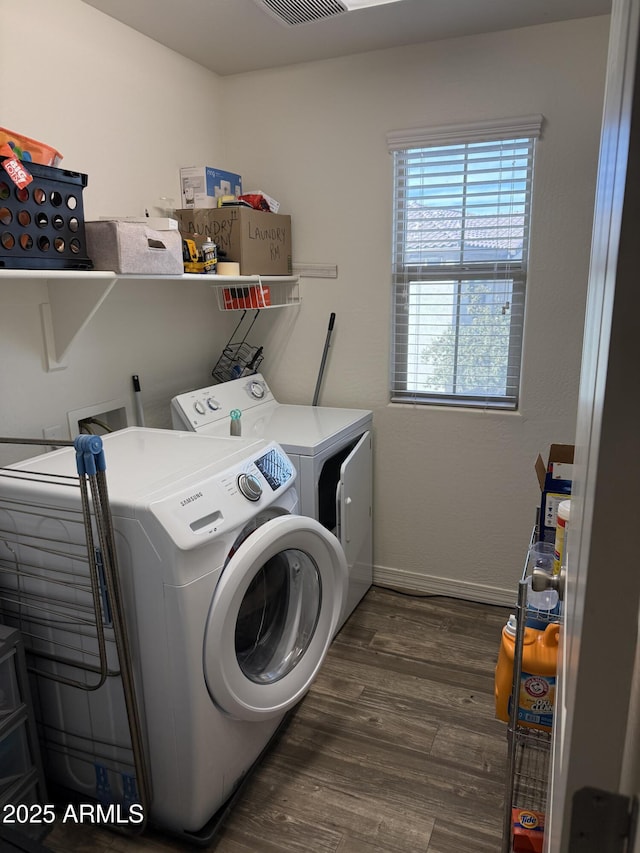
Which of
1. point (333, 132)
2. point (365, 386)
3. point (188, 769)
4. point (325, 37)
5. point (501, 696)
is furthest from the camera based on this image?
point (365, 386)

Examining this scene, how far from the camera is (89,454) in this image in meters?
1.35

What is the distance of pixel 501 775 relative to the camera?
6.01ft

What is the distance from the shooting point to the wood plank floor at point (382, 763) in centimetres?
162

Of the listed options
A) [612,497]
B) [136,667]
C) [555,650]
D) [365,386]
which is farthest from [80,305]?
[612,497]

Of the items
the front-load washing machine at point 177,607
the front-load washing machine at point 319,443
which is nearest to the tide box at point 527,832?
the front-load washing machine at point 177,607

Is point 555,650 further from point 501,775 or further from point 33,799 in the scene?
point 33,799

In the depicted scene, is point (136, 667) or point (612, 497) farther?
point (136, 667)

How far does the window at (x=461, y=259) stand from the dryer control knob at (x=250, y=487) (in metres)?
1.32

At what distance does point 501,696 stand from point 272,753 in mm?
951

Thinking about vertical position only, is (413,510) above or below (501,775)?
above

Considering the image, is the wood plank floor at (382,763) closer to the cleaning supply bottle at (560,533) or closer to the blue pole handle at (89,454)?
the cleaning supply bottle at (560,533)

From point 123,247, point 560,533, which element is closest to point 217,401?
point 123,247

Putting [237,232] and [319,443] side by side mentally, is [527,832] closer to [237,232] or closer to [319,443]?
[319,443]

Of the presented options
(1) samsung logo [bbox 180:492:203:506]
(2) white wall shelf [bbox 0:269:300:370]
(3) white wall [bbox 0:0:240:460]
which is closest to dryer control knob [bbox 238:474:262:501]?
(1) samsung logo [bbox 180:492:203:506]
